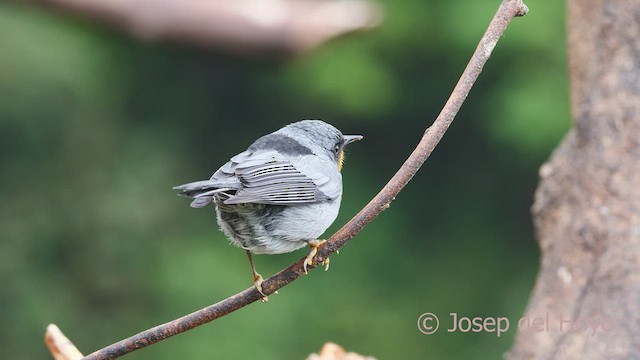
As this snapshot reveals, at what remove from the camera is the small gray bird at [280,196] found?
2512 mm

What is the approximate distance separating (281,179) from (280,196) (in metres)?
0.07

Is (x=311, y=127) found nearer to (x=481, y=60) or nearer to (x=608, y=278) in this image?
(x=481, y=60)

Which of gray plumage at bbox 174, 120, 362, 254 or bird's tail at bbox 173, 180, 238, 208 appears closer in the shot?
bird's tail at bbox 173, 180, 238, 208

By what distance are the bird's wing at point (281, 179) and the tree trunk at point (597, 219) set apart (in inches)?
34.1

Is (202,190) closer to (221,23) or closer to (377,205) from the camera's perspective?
(377,205)

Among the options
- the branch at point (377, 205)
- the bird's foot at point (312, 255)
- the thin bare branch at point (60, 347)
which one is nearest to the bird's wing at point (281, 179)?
the bird's foot at point (312, 255)

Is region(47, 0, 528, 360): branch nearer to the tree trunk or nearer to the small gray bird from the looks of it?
the small gray bird

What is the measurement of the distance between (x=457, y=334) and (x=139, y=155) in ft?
8.21

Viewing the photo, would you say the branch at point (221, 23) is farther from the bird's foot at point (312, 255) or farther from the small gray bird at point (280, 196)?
the bird's foot at point (312, 255)

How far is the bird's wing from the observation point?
2469 millimetres

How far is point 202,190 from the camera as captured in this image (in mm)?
2297

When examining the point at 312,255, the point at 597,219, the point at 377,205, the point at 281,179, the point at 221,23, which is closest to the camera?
the point at 377,205

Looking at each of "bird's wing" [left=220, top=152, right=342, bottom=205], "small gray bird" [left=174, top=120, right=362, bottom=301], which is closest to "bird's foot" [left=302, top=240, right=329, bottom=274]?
"small gray bird" [left=174, top=120, right=362, bottom=301]

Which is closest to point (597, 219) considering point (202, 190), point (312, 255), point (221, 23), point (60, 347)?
point (312, 255)
